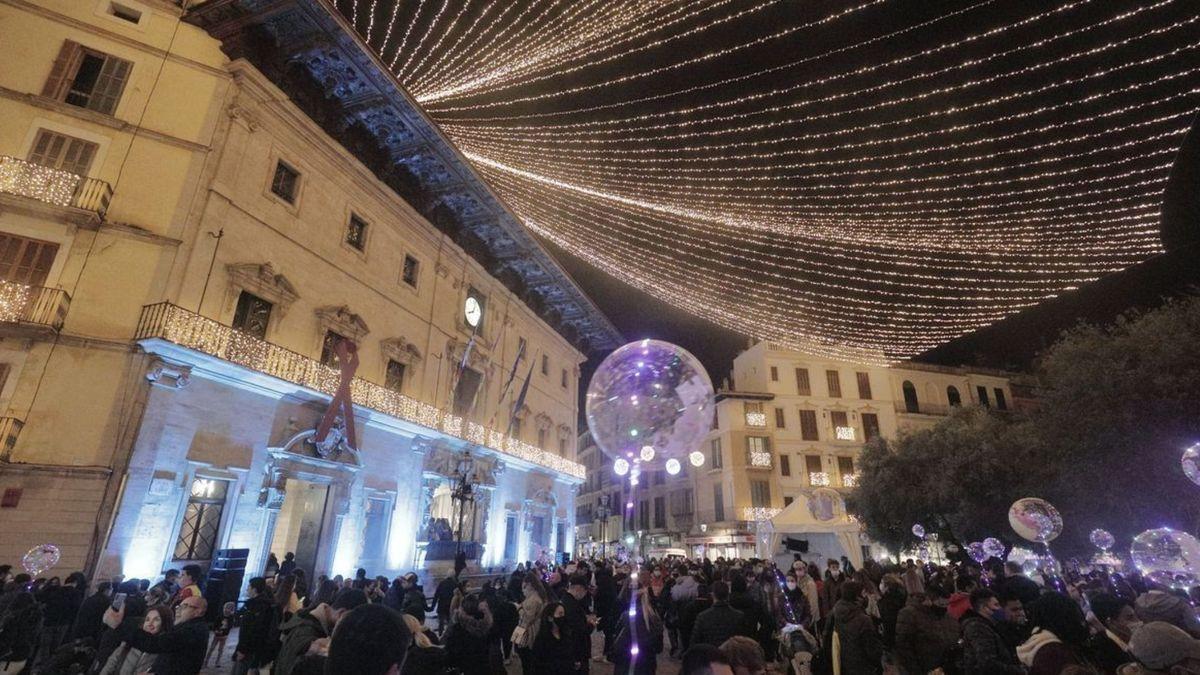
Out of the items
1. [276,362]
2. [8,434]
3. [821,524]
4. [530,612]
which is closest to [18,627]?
[8,434]

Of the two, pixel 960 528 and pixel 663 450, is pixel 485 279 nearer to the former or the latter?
pixel 663 450

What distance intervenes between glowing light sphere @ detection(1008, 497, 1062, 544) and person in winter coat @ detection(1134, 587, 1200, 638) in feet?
22.2

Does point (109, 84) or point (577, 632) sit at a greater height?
point (109, 84)

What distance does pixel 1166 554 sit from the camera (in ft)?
26.8

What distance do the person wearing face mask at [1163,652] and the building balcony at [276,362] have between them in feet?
46.0

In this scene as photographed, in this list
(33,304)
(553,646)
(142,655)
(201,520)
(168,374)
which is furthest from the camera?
(201,520)

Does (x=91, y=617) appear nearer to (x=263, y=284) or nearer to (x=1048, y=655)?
(x=263, y=284)

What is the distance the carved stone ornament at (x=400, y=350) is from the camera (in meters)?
17.7

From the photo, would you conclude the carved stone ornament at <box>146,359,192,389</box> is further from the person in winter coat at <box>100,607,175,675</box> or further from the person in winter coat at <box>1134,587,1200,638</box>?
the person in winter coat at <box>1134,587,1200,638</box>

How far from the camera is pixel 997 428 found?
72.5 feet

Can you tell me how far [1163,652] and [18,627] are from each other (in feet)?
35.3

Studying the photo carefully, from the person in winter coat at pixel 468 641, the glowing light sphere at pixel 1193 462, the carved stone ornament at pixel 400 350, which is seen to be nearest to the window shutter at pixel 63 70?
the carved stone ornament at pixel 400 350

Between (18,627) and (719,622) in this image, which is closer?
(719,622)

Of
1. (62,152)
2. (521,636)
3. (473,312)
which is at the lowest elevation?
(521,636)
